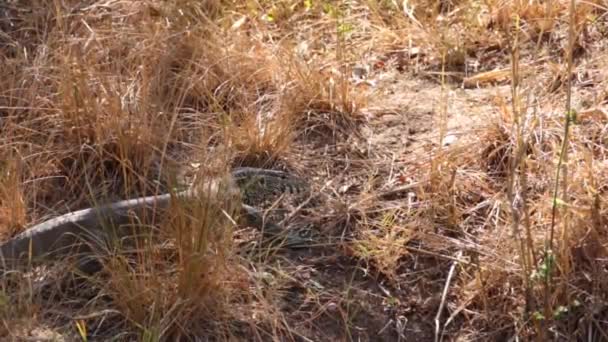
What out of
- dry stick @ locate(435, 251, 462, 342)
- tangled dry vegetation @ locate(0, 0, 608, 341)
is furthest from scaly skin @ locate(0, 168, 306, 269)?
dry stick @ locate(435, 251, 462, 342)

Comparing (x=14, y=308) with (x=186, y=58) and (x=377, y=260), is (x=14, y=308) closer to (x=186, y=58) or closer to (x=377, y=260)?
(x=377, y=260)

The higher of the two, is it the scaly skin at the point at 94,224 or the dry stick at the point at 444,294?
the scaly skin at the point at 94,224

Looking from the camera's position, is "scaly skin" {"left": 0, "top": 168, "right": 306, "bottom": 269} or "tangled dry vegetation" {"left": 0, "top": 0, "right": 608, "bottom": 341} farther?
"scaly skin" {"left": 0, "top": 168, "right": 306, "bottom": 269}

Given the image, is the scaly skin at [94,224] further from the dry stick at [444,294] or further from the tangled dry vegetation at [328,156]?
the dry stick at [444,294]

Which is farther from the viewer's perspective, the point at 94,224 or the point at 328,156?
the point at 328,156

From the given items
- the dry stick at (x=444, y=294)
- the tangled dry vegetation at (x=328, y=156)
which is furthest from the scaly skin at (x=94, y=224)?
→ the dry stick at (x=444, y=294)

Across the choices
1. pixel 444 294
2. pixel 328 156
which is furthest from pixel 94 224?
pixel 444 294

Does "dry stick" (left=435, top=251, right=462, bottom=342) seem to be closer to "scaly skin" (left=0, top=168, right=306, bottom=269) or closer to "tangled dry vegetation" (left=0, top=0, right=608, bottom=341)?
"tangled dry vegetation" (left=0, top=0, right=608, bottom=341)

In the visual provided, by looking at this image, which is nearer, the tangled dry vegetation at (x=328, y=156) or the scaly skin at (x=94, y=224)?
the tangled dry vegetation at (x=328, y=156)

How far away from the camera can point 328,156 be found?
3.52 metres

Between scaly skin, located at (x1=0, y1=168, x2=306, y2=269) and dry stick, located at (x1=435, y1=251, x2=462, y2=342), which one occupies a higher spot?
scaly skin, located at (x1=0, y1=168, x2=306, y2=269)

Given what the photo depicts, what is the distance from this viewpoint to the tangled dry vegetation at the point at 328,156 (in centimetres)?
283

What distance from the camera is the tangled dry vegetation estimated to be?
9.29 ft

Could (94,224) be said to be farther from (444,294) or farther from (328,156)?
(444,294)
